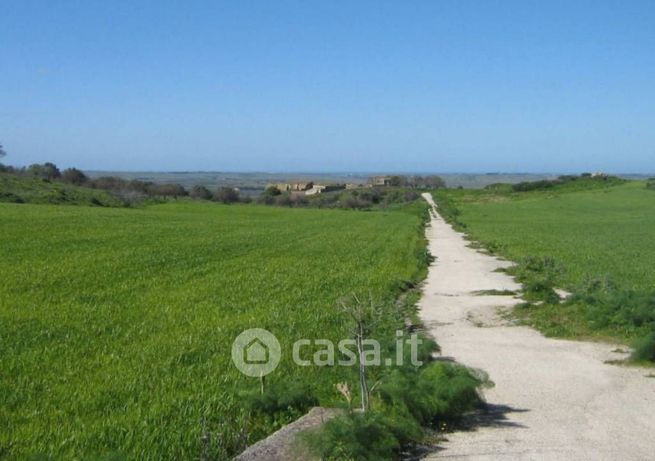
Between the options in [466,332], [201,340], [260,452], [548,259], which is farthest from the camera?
[548,259]

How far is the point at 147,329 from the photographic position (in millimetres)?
12156

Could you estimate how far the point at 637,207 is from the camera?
272 ft

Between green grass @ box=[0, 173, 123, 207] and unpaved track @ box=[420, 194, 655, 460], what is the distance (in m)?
52.8

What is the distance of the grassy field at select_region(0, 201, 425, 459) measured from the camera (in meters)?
7.14

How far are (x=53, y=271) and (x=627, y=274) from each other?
17240mm

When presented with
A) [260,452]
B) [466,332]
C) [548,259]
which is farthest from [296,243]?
[260,452]

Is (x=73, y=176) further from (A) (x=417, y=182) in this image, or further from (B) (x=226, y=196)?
(A) (x=417, y=182)

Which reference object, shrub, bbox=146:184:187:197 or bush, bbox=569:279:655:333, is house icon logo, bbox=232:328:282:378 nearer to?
bush, bbox=569:279:655:333

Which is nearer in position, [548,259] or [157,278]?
[157,278]

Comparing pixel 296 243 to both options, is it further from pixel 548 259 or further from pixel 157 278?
pixel 157 278

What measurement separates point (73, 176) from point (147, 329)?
96842 mm

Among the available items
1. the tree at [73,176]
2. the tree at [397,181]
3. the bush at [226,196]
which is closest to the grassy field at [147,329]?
the bush at [226,196]

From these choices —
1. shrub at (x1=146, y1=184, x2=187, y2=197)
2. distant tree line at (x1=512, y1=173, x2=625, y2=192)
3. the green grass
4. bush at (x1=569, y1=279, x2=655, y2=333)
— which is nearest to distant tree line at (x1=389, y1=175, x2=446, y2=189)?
distant tree line at (x1=512, y1=173, x2=625, y2=192)

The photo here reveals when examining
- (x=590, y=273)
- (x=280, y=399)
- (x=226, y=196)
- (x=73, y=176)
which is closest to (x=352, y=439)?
(x=280, y=399)
